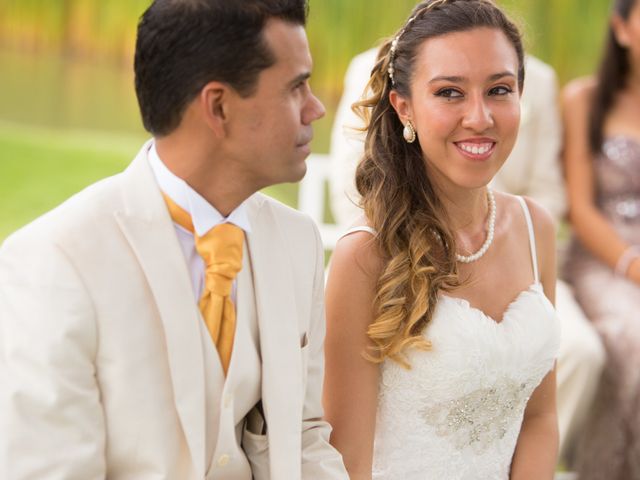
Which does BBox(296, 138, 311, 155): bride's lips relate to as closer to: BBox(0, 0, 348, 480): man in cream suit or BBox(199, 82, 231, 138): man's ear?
BBox(0, 0, 348, 480): man in cream suit

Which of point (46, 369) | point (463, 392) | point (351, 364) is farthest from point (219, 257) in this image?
point (463, 392)

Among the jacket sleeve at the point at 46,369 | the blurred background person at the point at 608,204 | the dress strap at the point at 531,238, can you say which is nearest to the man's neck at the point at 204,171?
the jacket sleeve at the point at 46,369

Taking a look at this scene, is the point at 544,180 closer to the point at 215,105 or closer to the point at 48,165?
the point at 215,105

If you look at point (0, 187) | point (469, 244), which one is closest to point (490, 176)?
point (469, 244)

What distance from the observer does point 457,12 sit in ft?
7.58

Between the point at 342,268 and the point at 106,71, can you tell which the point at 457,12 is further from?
the point at 106,71

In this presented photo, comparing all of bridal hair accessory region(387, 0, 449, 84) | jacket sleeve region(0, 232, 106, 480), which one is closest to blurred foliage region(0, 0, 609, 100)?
bridal hair accessory region(387, 0, 449, 84)

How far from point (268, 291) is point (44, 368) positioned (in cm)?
46

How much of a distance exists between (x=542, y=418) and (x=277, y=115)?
3.68 feet

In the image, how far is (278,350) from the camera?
1.97 m

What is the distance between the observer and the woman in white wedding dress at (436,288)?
7.49 ft

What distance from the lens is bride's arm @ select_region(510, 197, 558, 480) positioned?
2.51 metres

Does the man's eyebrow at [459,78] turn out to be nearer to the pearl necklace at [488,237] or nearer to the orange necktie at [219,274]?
the pearl necklace at [488,237]

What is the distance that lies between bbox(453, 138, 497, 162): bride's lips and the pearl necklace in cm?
26
